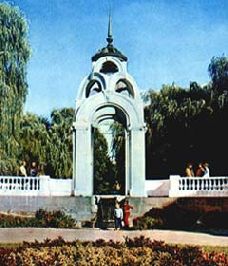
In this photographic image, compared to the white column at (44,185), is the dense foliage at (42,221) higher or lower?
lower

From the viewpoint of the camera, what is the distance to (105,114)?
30109mm

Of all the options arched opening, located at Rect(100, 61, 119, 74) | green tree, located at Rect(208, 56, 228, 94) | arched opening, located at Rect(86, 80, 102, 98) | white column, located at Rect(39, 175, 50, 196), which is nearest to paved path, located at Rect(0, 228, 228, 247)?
white column, located at Rect(39, 175, 50, 196)

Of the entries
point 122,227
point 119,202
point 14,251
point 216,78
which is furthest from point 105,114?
point 14,251

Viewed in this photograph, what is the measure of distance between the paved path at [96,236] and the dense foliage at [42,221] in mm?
2688

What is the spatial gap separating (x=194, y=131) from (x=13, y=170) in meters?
11.6

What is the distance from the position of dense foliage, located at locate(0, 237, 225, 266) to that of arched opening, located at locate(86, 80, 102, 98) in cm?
1575

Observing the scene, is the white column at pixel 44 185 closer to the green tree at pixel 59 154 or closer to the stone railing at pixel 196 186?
the stone railing at pixel 196 186

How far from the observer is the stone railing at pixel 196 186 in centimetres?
2762

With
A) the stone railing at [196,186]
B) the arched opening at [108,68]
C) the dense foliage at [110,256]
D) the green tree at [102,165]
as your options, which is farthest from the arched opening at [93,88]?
the green tree at [102,165]

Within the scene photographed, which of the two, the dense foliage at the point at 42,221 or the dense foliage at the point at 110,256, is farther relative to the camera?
the dense foliage at the point at 42,221

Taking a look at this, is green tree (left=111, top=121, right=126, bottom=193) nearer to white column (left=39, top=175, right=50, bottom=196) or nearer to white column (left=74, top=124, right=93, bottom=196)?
white column (left=74, top=124, right=93, bottom=196)

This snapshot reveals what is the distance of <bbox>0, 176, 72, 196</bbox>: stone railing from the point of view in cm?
2744

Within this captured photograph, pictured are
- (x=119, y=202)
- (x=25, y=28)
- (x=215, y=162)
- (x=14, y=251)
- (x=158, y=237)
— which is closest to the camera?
(x=14, y=251)

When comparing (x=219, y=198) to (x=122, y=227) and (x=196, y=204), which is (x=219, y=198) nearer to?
(x=196, y=204)
